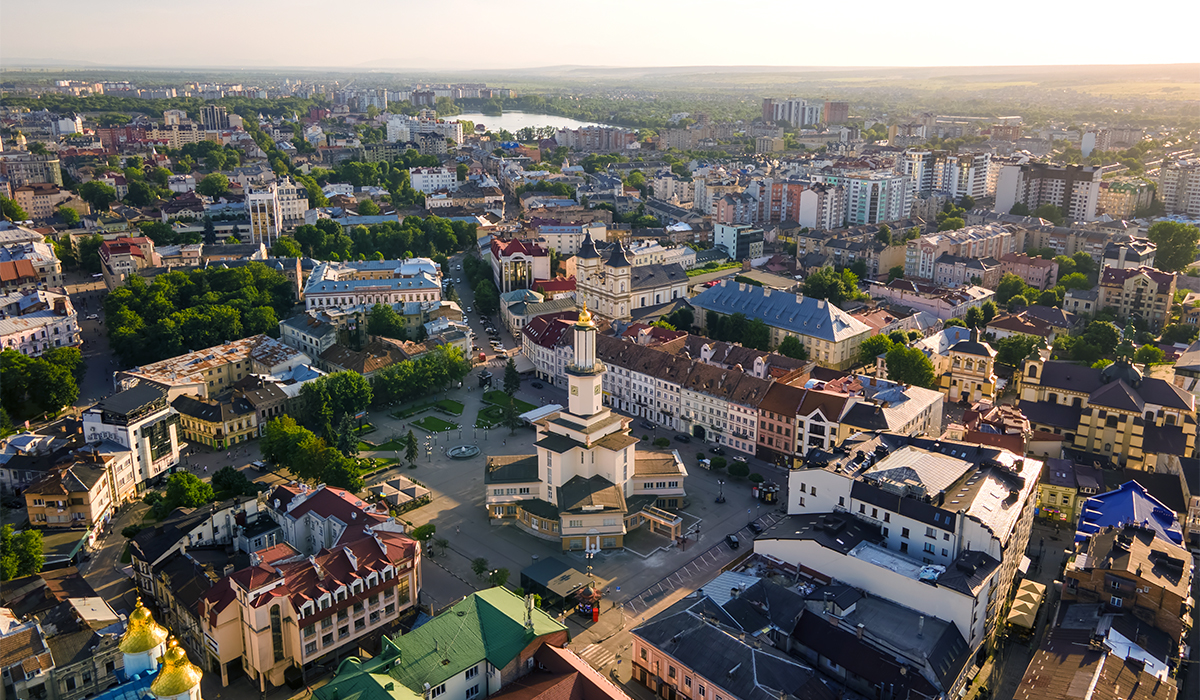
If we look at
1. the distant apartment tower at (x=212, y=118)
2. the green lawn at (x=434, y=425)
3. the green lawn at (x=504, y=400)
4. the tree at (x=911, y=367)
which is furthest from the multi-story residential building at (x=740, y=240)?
the distant apartment tower at (x=212, y=118)

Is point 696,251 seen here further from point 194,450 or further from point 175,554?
point 175,554

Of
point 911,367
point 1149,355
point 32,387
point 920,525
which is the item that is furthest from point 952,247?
point 32,387

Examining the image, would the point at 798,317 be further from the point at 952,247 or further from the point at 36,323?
the point at 36,323

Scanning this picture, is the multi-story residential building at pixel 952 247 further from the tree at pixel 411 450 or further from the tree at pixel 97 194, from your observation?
the tree at pixel 97 194

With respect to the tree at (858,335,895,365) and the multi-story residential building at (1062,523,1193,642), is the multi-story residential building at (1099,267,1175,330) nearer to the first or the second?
the tree at (858,335,895,365)

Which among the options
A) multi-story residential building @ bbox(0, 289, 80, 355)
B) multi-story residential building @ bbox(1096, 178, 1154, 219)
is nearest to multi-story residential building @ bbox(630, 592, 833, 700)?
multi-story residential building @ bbox(0, 289, 80, 355)
